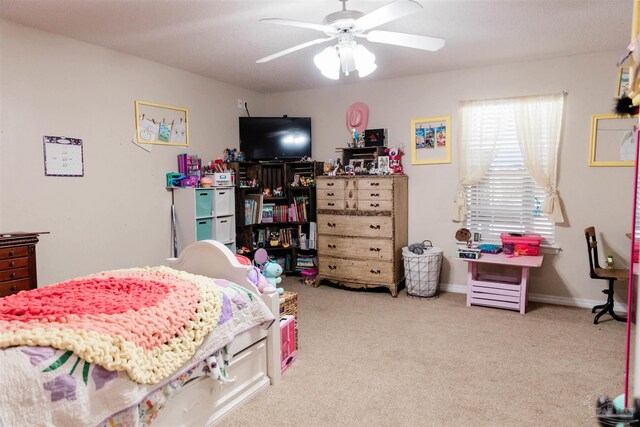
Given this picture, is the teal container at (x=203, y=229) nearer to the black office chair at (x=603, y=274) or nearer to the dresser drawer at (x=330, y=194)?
the dresser drawer at (x=330, y=194)

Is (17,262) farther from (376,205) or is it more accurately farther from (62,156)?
(376,205)

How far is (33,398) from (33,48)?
9.16ft

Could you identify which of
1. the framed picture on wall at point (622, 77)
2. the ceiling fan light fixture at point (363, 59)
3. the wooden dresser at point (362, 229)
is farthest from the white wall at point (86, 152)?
the framed picture on wall at point (622, 77)

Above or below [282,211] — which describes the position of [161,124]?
above

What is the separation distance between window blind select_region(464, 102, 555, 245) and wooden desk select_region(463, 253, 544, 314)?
387mm

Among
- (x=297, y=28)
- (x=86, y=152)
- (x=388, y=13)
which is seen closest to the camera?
(x=388, y=13)

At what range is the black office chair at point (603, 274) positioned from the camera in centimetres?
347

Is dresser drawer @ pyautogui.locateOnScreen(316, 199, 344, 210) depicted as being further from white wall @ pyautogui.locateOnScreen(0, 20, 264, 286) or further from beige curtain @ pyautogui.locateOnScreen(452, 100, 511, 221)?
white wall @ pyautogui.locateOnScreen(0, 20, 264, 286)

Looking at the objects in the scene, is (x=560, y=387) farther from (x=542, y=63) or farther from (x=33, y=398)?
(x=542, y=63)

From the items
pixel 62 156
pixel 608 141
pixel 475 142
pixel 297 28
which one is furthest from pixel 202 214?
pixel 608 141

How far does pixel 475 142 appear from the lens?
4.34 m

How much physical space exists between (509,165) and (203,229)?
3.18 m

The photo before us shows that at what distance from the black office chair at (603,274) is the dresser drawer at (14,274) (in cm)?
435

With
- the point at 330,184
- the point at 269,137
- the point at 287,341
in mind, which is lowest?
the point at 287,341
